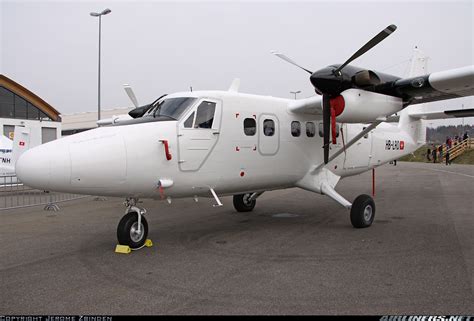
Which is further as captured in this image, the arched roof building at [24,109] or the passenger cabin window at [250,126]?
the arched roof building at [24,109]

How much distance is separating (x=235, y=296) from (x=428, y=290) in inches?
93.9

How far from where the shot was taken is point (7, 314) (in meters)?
4.29

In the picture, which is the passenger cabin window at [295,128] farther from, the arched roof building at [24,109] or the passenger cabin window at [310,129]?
the arched roof building at [24,109]

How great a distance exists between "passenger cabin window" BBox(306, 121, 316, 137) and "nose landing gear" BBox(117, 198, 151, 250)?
182 inches

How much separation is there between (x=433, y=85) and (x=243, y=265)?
5.22 metres

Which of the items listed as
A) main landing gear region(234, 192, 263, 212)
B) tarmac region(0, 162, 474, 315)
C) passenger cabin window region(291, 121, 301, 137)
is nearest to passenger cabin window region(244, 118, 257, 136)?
passenger cabin window region(291, 121, 301, 137)

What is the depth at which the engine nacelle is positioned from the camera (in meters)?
8.04

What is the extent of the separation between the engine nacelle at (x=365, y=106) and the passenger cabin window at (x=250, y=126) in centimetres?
173

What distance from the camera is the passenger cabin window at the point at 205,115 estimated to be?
7.49 meters

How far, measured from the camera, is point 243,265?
614 cm

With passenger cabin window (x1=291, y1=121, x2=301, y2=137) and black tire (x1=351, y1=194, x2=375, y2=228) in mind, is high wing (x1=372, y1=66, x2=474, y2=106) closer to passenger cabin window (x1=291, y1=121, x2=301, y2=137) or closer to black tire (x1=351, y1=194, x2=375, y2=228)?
passenger cabin window (x1=291, y1=121, x2=301, y2=137)

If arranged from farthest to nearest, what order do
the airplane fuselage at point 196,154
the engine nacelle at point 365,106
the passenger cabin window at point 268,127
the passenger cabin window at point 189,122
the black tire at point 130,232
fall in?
the passenger cabin window at point 268,127
the engine nacelle at point 365,106
the passenger cabin window at point 189,122
the black tire at point 130,232
the airplane fuselage at point 196,154

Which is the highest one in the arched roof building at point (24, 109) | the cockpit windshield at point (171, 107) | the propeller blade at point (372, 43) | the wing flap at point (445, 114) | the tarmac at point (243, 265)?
the arched roof building at point (24, 109)

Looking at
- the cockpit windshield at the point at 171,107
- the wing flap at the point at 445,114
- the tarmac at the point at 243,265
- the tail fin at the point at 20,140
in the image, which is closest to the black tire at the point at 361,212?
the tarmac at the point at 243,265
